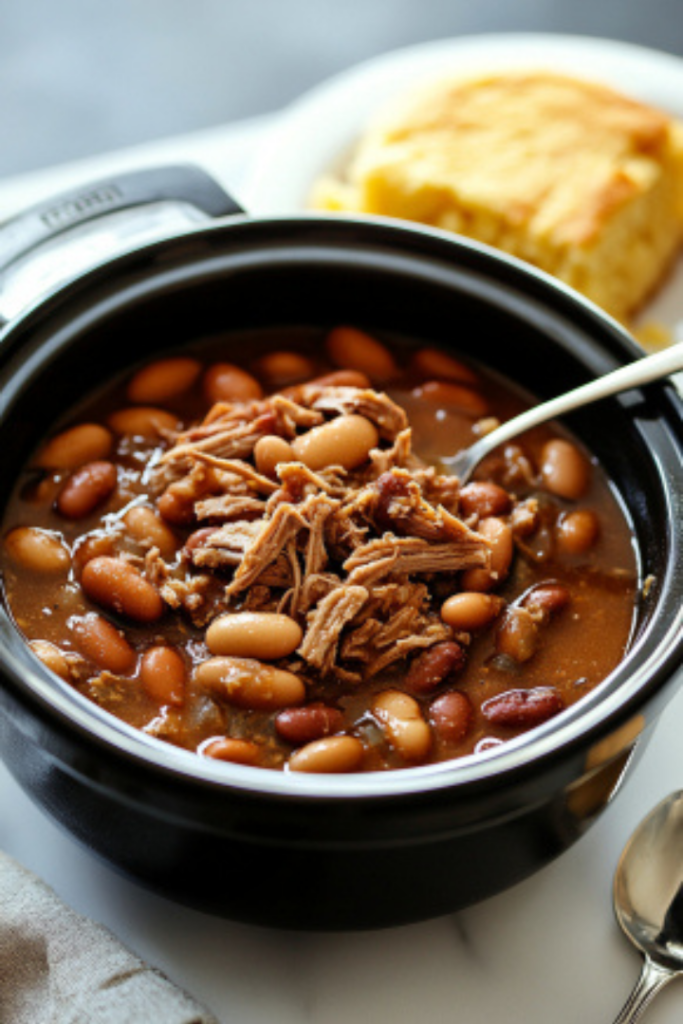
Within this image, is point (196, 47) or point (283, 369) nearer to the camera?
point (283, 369)

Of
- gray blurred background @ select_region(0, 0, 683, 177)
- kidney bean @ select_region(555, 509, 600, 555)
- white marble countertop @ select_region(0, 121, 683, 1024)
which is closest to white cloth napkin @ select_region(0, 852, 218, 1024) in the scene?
white marble countertop @ select_region(0, 121, 683, 1024)

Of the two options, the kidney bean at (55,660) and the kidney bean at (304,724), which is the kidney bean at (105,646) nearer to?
the kidney bean at (55,660)

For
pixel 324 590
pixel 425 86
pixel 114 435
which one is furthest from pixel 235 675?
pixel 425 86

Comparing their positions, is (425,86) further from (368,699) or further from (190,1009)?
(190,1009)

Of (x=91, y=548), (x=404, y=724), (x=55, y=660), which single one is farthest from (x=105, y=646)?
(x=404, y=724)

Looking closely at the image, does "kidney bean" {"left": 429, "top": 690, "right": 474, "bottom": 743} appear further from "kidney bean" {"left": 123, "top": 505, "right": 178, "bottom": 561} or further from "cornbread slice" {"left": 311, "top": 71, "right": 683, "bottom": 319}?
"cornbread slice" {"left": 311, "top": 71, "right": 683, "bottom": 319}

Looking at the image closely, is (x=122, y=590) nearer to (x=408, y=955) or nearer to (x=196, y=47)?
(x=408, y=955)
